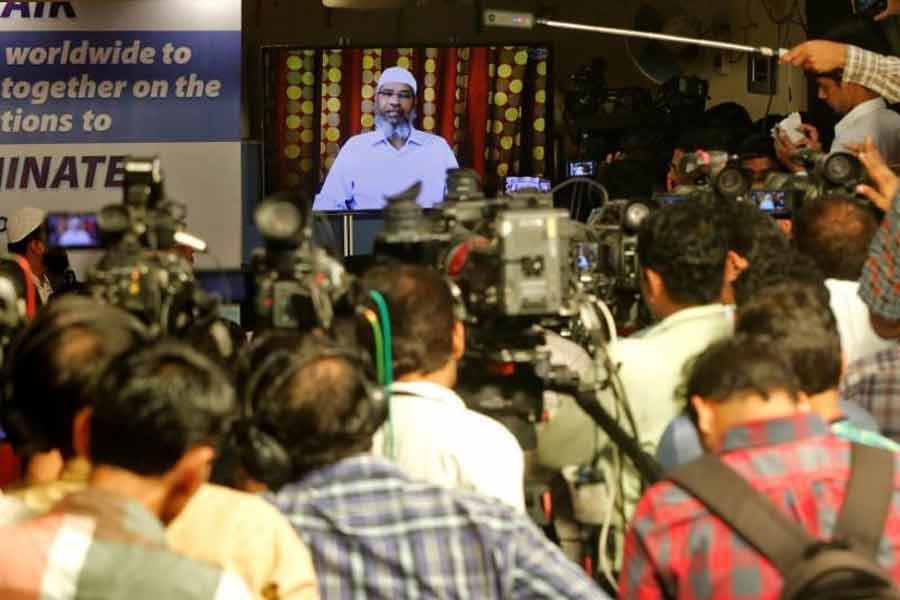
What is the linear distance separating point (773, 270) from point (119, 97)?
386 centimetres

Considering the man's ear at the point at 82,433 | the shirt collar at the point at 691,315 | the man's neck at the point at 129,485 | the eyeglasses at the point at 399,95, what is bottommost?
the man's neck at the point at 129,485

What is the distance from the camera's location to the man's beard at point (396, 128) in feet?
24.5

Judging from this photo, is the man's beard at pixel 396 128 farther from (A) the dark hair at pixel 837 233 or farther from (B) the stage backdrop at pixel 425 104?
(A) the dark hair at pixel 837 233

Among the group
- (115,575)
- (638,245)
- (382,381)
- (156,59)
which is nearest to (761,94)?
(156,59)

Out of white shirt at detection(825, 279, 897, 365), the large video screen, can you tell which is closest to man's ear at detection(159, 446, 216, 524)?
white shirt at detection(825, 279, 897, 365)

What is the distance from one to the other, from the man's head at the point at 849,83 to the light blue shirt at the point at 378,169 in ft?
7.30

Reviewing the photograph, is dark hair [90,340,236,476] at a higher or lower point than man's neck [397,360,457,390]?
higher

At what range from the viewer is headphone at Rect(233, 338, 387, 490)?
2436 mm

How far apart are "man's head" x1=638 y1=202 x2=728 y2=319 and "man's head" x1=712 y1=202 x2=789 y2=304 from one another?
6 centimetres

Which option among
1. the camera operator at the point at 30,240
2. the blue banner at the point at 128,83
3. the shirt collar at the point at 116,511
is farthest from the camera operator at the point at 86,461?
the blue banner at the point at 128,83

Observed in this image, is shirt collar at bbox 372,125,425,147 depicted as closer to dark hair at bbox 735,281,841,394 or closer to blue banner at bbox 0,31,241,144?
blue banner at bbox 0,31,241,144

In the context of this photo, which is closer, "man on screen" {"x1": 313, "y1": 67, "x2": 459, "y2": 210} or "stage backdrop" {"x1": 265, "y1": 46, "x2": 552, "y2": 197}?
"man on screen" {"x1": 313, "y1": 67, "x2": 459, "y2": 210}

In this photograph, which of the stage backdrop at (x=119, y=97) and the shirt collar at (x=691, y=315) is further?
the stage backdrop at (x=119, y=97)

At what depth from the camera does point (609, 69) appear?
930 cm
